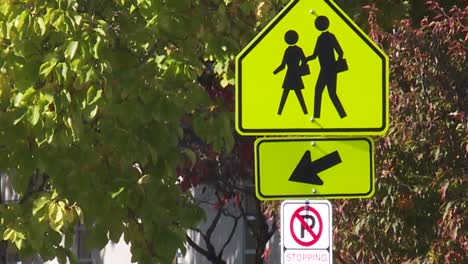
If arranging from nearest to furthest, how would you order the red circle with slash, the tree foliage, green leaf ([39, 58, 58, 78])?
the red circle with slash < green leaf ([39, 58, 58, 78]) < the tree foliage

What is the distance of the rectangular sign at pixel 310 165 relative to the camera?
25.5ft

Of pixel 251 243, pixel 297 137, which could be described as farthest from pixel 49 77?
pixel 251 243

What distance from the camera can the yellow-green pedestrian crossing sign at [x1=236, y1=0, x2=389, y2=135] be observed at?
303 inches

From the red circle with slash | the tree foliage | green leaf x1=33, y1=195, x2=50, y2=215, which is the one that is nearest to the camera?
the red circle with slash

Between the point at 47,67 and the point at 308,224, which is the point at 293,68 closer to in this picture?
the point at 308,224

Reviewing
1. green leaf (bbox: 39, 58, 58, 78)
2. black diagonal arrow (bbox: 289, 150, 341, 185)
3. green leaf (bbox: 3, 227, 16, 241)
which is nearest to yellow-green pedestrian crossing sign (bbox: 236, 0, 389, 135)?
black diagonal arrow (bbox: 289, 150, 341, 185)

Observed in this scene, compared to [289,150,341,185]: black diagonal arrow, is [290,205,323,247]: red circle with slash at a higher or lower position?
lower

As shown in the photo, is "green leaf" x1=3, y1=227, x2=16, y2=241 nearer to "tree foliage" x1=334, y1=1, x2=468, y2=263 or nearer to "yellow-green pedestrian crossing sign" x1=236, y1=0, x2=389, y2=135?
"tree foliage" x1=334, y1=1, x2=468, y2=263

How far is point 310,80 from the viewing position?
773 centimetres

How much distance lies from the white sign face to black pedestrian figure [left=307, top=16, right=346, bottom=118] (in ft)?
1.61

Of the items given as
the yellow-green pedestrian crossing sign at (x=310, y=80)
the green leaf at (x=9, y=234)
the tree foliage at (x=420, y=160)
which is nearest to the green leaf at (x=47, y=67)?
the green leaf at (x=9, y=234)

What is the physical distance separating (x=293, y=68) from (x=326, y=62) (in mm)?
174

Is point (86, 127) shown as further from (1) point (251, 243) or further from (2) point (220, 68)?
(1) point (251, 243)

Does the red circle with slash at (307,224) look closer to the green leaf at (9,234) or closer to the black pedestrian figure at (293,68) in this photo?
the black pedestrian figure at (293,68)
